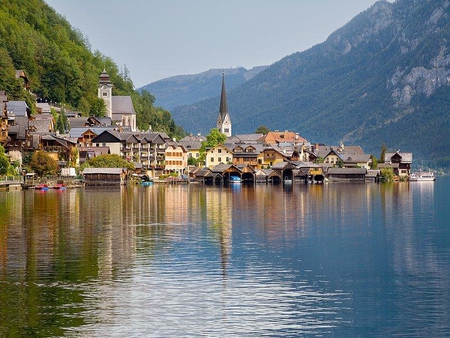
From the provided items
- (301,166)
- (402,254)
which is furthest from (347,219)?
(301,166)

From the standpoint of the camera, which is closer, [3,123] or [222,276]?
[222,276]

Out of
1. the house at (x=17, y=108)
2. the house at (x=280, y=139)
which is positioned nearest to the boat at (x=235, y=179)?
the house at (x=17, y=108)

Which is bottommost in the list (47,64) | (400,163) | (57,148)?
(400,163)

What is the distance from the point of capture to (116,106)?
16725 centimetres

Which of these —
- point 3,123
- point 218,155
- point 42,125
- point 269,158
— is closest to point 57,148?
point 42,125

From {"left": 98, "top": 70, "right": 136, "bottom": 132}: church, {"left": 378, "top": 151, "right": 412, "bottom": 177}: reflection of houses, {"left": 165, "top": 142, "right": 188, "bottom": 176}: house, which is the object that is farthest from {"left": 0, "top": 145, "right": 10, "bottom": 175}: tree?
{"left": 378, "top": 151, "right": 412, "bottom": 177}: reflection of houses

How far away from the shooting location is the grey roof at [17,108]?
4525 inches

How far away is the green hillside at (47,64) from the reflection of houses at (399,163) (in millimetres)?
42904

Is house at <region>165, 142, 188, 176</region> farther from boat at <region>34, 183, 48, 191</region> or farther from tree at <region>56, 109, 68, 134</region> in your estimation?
boat at <region>34, 183, 48, 191</region>

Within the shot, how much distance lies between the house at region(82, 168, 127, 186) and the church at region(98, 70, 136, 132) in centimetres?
5112

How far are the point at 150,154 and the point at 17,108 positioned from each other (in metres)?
25.1

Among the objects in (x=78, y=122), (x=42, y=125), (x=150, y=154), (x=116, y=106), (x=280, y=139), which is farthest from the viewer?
(x=280, y=139)

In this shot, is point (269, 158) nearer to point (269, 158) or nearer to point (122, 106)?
point (269, 158)

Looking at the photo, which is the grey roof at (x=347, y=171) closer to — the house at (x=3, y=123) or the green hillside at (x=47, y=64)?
the green hillside at (x=47, y=64)
